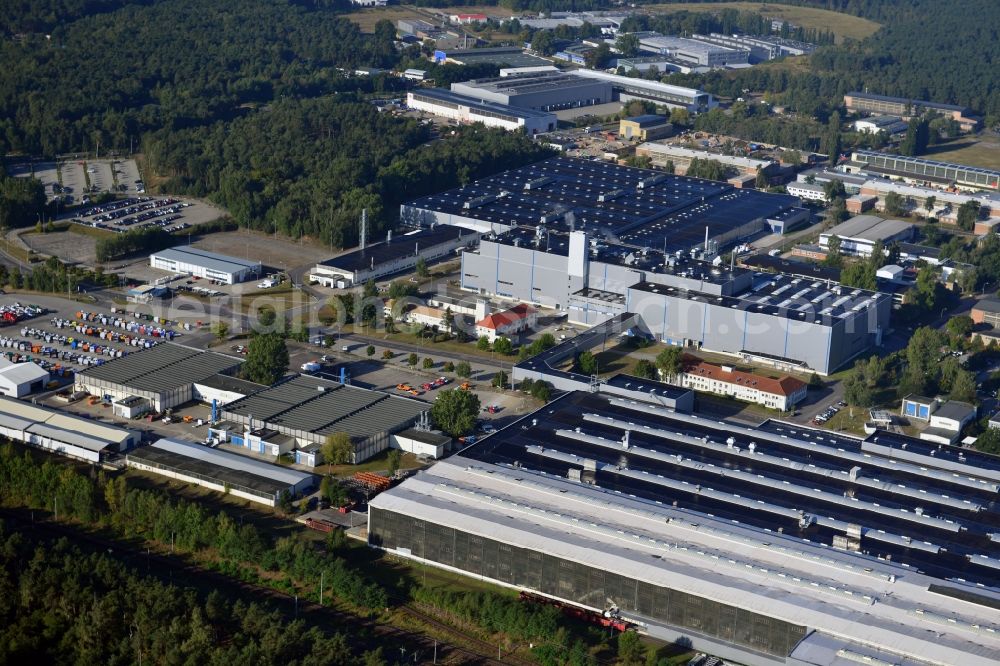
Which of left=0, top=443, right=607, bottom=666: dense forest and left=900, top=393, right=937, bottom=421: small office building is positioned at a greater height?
left=900, top=393, right=937, bottom=421: small office building

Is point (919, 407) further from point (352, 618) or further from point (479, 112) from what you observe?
point (479, 112)

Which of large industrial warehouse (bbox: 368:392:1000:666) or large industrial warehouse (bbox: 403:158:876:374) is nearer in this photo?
large industrial warehouse (bbox: 368:392:1000:666)

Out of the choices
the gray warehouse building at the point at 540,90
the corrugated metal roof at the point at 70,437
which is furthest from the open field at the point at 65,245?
the gray warehouse building at the point at 540,90

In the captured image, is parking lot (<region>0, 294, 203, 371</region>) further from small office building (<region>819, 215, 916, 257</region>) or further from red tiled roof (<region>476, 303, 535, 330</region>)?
Result: small office building (<region>819, 215, 916, 257</region>)

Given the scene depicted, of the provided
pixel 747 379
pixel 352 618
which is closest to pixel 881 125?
pixel 747 379

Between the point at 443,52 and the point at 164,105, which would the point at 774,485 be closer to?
the point at 164,105

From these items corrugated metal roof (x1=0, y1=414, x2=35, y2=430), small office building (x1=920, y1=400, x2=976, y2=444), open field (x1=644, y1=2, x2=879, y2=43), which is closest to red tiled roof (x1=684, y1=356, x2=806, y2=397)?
small office building (x1=920, y1=400, x2=976, y2=444)

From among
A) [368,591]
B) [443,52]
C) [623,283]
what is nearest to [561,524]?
[368,591]
